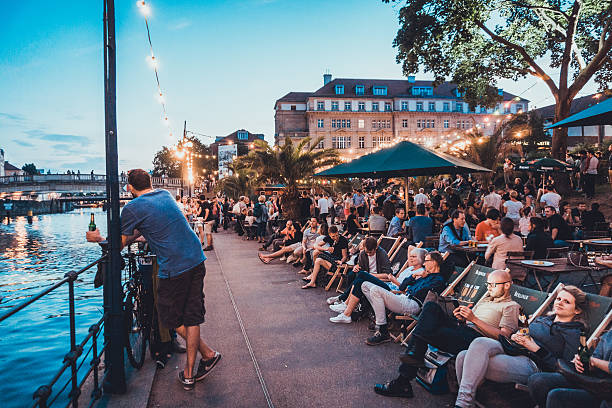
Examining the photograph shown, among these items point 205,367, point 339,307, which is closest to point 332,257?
point 339,307

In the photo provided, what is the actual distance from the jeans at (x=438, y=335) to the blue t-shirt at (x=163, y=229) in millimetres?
2096

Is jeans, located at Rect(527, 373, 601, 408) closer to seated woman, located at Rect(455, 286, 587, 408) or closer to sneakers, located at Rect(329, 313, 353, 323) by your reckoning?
seated woman, located at Rect(455, 286, 587, 408)

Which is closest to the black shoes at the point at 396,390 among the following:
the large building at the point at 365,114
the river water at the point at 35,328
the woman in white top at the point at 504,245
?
the river water at the point at 35,328

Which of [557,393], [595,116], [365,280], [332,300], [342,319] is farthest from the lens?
[332,300]

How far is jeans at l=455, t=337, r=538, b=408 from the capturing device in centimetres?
298

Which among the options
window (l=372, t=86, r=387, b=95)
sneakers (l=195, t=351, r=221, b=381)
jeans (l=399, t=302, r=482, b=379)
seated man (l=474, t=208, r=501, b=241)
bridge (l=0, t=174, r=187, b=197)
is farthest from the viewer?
window (l=372, t=86, r=387, b=95)

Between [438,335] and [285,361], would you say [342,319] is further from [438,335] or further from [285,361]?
[438,335]

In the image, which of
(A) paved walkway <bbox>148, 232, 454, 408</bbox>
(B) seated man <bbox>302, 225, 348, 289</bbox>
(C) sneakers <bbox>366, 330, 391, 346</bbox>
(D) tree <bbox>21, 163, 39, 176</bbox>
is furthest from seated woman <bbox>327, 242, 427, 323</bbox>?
(D) tree <bbox>21, 163, 39, 176</bbox>

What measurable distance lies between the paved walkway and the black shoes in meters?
0.05

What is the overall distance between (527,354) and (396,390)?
1.10 meters

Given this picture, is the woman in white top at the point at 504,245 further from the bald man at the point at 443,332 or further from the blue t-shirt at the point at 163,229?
the blue t-shirt at the point at 163,229

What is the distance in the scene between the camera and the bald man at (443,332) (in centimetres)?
341

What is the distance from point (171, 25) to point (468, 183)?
1806 centimetres

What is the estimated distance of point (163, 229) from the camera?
Result: 3.38 m
